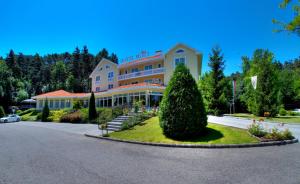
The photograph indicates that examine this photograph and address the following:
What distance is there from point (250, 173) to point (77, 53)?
7564 centimetres

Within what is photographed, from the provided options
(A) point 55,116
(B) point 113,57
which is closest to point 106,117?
(A) point 55,116

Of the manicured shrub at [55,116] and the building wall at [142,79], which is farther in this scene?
the building wall at [142,79]

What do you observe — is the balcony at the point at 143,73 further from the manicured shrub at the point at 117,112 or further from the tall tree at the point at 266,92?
the tall tree at the point at 266,92

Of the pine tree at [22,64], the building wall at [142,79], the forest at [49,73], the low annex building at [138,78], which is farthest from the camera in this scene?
the pine tree at [22,64]

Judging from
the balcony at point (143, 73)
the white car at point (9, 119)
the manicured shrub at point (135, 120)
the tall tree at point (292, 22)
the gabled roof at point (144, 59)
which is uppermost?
the gabled roof at point (144, 59)

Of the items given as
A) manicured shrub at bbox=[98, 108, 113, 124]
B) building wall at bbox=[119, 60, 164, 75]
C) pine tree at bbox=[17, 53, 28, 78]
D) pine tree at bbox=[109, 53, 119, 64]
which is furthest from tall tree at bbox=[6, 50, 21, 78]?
manicured shrub at bbox=[98, 108, 113, 124]

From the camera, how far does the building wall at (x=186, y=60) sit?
28.6 metres

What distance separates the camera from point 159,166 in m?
6.30

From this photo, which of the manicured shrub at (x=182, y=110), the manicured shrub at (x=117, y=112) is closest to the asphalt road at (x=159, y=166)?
the manicured shrub at (x=182, y=110)

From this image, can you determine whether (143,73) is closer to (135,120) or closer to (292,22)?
(135,120)

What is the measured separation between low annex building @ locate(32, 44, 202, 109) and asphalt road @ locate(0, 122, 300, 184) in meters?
16.2

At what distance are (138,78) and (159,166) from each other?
27952mm

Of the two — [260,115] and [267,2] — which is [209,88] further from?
[267,2]

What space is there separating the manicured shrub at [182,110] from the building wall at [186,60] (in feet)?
56.4
